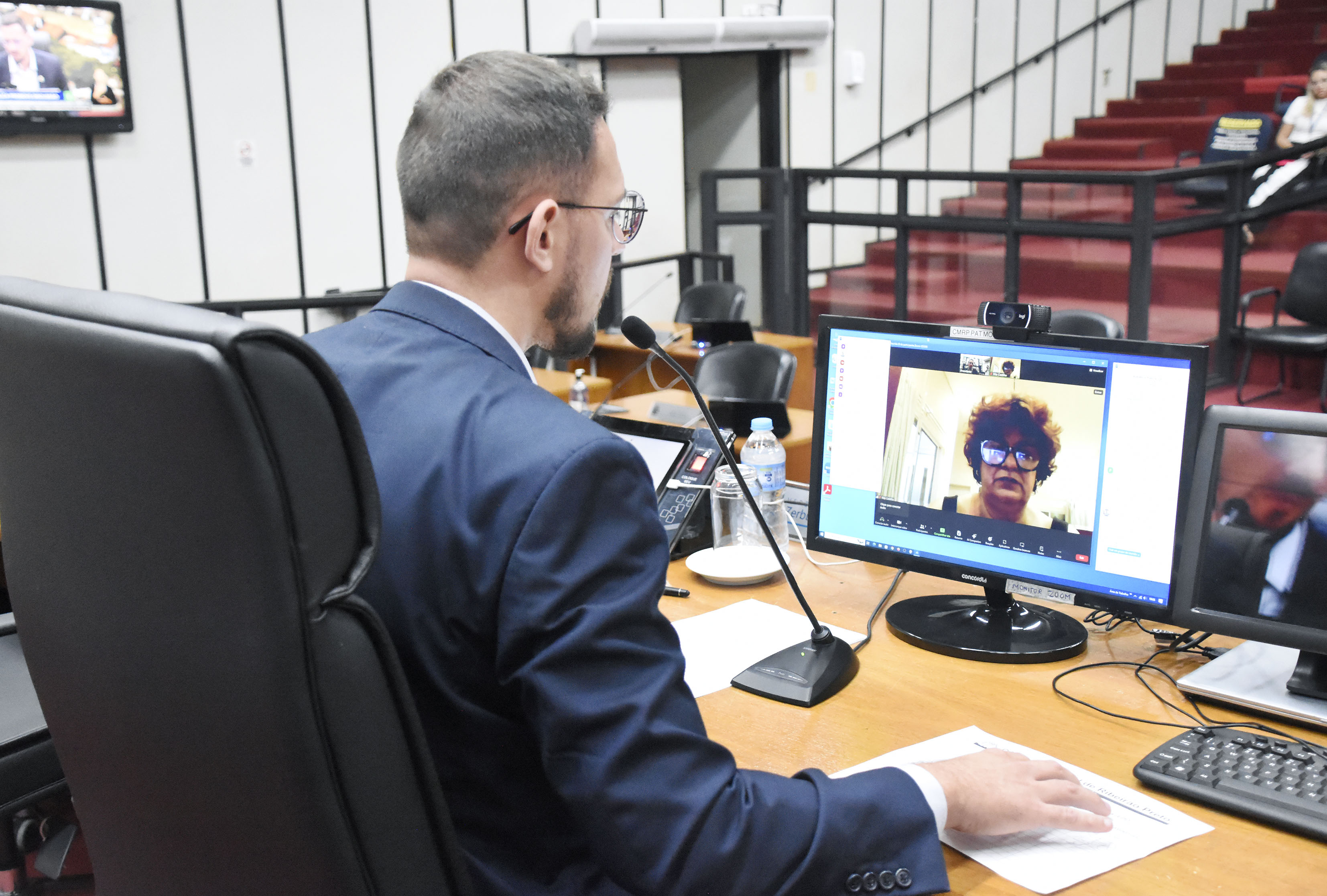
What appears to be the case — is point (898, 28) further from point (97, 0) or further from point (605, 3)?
point (97, 0)

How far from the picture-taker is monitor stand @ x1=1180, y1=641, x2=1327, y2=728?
4.37 ft

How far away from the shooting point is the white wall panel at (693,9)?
7.72 metres

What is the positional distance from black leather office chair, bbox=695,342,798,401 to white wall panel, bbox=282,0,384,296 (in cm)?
335

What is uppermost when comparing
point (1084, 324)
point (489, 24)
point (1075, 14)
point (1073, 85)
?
point (1075, 14)

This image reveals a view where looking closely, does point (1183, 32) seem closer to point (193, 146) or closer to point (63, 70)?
point (193, 146)

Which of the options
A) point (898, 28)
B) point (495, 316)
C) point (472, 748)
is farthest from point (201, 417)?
point (898, 28)

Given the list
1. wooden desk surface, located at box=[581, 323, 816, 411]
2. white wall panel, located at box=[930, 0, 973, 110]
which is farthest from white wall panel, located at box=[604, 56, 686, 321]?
white wall panel, located at box=[930, 0, 973, 110]

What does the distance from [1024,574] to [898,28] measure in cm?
806

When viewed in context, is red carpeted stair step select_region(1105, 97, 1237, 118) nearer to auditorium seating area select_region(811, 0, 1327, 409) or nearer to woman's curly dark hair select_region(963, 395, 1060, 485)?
auditorium seating area select_region(811, 0, 1327, 409)

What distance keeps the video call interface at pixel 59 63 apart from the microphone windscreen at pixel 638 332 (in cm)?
484

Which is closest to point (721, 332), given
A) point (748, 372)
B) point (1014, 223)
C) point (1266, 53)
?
point (748, 372)

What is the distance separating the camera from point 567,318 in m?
1.26

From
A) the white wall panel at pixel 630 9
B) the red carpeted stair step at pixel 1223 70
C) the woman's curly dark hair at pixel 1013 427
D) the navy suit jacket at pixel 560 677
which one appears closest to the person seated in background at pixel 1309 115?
the red carpeted stair step at pixel 1223 70

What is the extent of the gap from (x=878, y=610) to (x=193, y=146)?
17.5 ft
